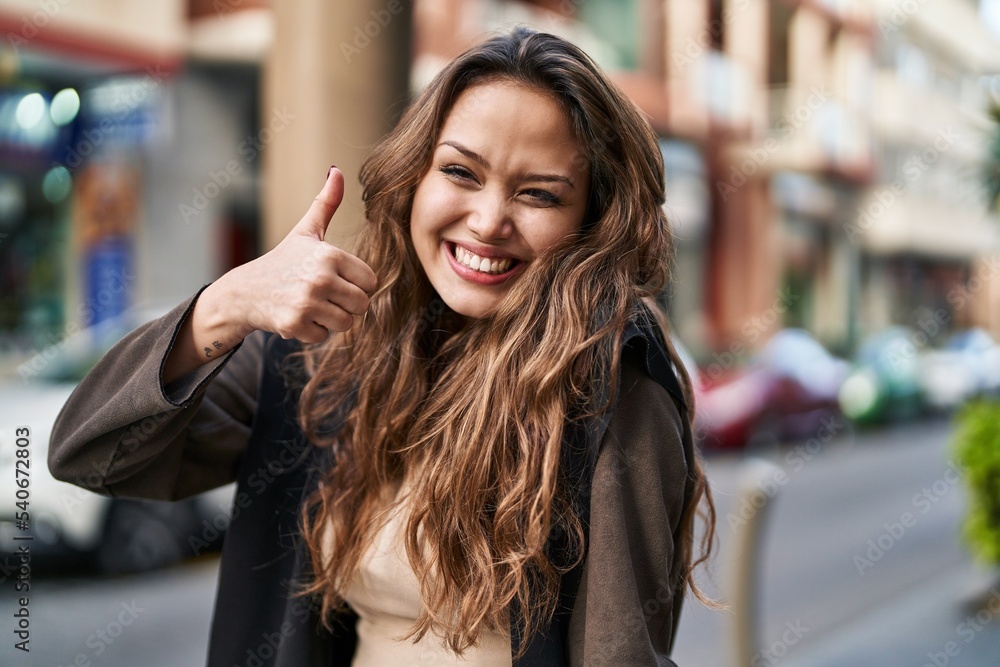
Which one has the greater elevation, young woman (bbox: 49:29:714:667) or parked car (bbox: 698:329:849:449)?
young woman (bbox: 49:29:714:667)

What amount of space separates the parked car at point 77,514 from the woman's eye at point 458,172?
404 cm

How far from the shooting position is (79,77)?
34.0 ft

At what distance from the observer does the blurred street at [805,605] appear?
16.4 ft

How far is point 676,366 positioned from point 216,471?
0.91m

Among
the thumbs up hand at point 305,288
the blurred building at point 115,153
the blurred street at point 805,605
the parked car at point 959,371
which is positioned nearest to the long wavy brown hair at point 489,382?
the thumbs up hand at point 305,288

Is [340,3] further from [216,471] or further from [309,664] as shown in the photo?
[309,664]

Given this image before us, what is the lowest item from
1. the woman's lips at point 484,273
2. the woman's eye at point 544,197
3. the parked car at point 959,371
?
the parked car at point 959,371

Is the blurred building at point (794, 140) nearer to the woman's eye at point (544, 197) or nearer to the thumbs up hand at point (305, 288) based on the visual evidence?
the woman's eye at point (544, 197)

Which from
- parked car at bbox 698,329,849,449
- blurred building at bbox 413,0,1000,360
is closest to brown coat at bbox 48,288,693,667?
parked car at bbox 698,329,849,449

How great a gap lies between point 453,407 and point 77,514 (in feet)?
15.5

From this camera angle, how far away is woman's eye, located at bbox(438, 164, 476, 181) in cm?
166

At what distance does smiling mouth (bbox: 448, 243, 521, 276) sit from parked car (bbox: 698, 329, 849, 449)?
899cm

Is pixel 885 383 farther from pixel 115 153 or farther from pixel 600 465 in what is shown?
pixel 600 465

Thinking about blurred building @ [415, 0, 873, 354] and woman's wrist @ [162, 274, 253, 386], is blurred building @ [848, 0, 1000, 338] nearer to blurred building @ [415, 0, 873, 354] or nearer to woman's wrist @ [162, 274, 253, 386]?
blurred building @ [415, 0, 873, 354]
